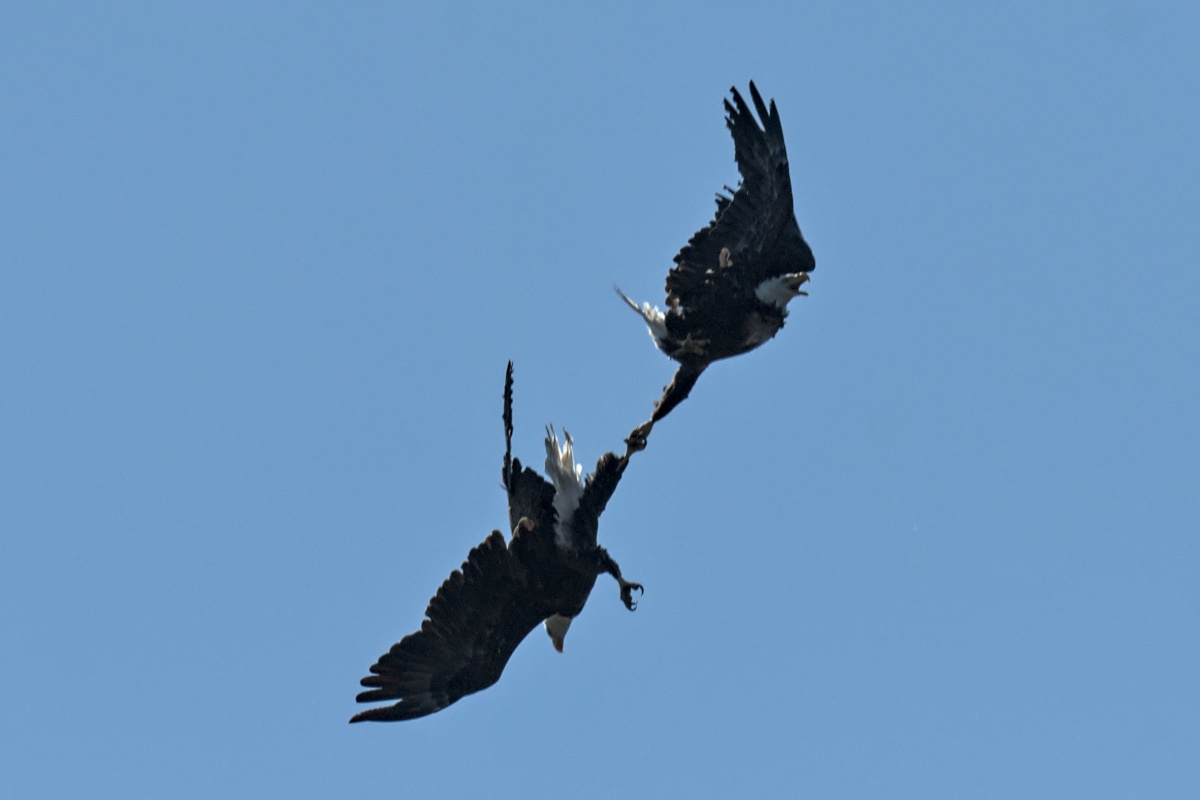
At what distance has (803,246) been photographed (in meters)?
14.8

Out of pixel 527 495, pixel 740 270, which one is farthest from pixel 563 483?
pixel 740 270

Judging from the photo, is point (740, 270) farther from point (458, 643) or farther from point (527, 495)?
point (458, 643)

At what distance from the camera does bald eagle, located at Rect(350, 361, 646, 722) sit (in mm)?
14219

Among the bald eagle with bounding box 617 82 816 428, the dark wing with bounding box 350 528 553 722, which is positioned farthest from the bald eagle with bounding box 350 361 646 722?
the bald eagle with bounding box 617 82 816 428

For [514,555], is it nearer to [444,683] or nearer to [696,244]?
[444,683]

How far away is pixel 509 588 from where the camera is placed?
14305 millimetres

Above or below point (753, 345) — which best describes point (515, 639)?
below

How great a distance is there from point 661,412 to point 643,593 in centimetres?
147

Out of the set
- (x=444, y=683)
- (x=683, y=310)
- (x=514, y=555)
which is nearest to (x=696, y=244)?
(x=683, y=310)

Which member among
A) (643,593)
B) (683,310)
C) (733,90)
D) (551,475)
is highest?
(733,90)

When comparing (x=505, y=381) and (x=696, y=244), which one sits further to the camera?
(x=696, y=244)

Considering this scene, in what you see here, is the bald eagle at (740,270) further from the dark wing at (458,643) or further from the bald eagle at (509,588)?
the dark wing at (458,643)

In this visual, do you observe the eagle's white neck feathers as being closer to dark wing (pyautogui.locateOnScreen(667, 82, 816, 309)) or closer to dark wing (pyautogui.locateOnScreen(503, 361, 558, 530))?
dark wing (pyautogui.locateOnScreen(503, 361, 558, 530))

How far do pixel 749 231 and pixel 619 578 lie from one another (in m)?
3.02
